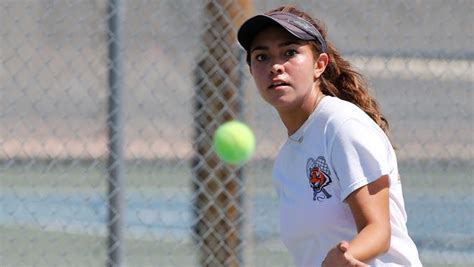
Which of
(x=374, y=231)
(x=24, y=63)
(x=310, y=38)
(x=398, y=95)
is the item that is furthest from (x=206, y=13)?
(x=374, y=231)

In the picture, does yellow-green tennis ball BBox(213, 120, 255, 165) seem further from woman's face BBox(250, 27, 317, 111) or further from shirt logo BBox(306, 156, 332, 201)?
shirt logo BBox(306, 156, 332, 201)

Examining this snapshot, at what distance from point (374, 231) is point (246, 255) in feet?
11.5

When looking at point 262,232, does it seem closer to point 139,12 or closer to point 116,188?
point 139,12

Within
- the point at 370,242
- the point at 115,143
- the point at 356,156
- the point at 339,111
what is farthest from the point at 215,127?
the point at 370,242

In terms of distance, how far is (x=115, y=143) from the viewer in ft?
18.6

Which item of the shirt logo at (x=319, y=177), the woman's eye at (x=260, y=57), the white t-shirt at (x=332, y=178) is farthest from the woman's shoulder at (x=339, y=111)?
the woman's eye at (x=260, y=57)

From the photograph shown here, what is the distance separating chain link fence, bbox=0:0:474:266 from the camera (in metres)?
6.13

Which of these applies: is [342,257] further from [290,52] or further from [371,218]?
[290,52]

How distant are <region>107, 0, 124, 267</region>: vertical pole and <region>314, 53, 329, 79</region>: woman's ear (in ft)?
8.41

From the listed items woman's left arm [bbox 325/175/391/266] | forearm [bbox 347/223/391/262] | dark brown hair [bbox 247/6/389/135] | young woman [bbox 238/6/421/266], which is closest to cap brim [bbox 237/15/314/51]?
young woman [bbox 238/6/421/266]

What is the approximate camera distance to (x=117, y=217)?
567cm

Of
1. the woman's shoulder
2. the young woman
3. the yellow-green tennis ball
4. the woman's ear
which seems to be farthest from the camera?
the yellow-green tennis ball

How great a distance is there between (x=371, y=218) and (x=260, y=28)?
0.68 metres

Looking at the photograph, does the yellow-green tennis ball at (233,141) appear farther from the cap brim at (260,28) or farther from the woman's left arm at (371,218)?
the woman's left arm at (371,218)
